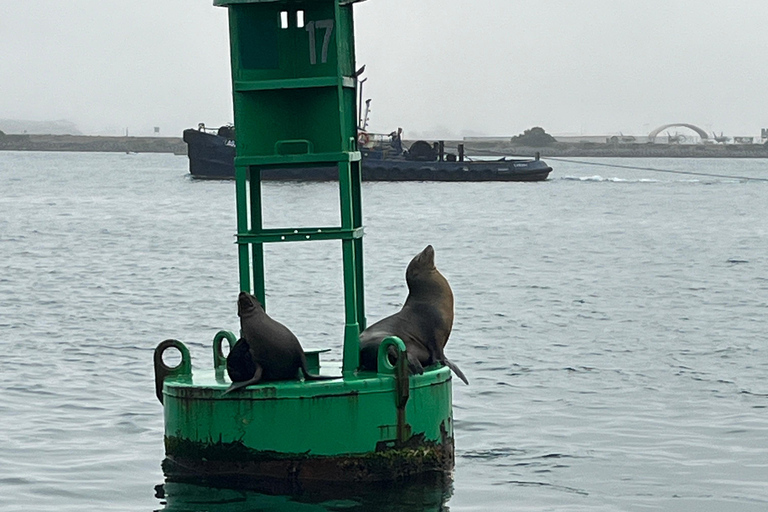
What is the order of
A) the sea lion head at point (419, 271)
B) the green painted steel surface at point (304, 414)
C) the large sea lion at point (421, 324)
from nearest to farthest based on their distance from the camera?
the green painted steel surface at point (304, 414), the large sea lion at point (421, 324), the sea lion head at point (419, 271)

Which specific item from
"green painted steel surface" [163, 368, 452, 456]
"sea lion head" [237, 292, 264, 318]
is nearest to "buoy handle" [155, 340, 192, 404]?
"green painted steel surface" [163, 368, 452, 456]

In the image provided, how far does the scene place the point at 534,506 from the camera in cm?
939

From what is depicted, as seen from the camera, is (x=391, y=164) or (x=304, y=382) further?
(x=391, y=164)

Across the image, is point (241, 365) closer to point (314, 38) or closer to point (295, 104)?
point (295, 104)

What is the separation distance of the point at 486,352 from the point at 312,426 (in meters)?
8.53

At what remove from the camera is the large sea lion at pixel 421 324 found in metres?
9.27

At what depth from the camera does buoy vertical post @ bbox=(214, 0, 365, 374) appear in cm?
906

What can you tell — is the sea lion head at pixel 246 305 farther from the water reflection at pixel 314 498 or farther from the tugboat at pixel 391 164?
the tugboat at pixel 391 164

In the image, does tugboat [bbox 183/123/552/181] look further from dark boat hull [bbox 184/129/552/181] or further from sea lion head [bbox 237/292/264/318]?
sea lion head [bbox 237/292/264/318]

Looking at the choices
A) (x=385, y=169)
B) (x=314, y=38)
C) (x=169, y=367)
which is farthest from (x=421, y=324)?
(x=385, y=169)

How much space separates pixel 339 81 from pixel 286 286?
715 inches

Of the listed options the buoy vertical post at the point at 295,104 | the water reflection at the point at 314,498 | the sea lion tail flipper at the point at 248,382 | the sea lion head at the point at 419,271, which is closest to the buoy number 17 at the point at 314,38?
the buoy vertical post at the point at 295,104

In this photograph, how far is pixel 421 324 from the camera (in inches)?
385

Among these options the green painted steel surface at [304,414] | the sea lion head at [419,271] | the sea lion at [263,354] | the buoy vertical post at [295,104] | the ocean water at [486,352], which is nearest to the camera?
the green painted steel surface at [304,414]
